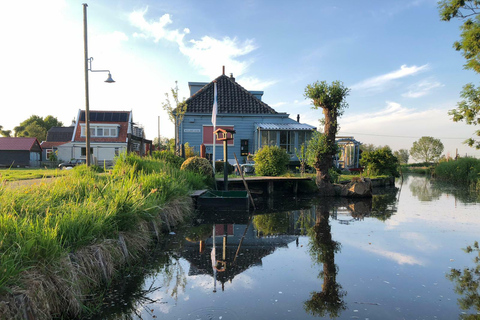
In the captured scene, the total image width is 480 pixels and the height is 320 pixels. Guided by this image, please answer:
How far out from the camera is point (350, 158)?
2544 cm

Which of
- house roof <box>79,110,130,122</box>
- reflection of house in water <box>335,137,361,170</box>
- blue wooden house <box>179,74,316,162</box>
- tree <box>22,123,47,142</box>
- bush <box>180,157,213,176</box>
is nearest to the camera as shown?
bush <box>180,157,213,176</box>

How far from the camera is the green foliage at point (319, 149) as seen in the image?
1302cm

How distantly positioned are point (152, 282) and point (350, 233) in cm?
447

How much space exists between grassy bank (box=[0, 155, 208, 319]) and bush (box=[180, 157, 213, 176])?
5.14 meters

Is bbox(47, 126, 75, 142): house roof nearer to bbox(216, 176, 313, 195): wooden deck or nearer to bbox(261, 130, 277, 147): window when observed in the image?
bbox(261, 130, 277, 147): window

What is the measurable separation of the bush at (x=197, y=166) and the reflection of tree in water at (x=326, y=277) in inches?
206

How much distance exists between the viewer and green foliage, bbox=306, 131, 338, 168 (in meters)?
13.0

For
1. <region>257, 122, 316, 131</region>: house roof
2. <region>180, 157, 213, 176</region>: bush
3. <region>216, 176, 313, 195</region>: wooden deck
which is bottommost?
<region>216, 176, 313, 195</region>: wooden deck

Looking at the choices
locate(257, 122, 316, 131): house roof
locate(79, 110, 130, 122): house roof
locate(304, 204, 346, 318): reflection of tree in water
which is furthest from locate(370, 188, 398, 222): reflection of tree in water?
locate(79, 110, 130, 122): house roof

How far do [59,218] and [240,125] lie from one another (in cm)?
1791

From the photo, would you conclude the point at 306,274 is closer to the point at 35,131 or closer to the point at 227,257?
the point at 227,257

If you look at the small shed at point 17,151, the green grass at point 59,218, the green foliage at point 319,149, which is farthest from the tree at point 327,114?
the small shed at point 17,151

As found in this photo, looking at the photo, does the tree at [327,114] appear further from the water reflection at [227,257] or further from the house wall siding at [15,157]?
the house wall siding at [15,157]

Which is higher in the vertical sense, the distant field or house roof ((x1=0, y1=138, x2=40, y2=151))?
house roof ((x1=0, y1=138, x2=40, y2=151))
